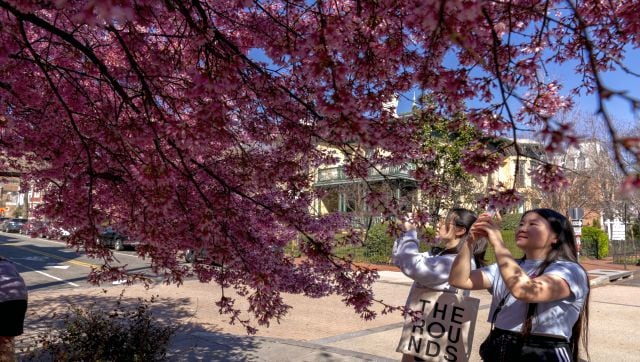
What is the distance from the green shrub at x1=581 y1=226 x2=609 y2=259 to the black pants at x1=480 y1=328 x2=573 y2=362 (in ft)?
101

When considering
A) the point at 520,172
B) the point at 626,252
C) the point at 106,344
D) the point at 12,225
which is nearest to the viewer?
the point at 106,344

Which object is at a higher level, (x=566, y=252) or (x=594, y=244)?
(x=566, y=252)

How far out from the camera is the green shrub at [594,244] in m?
29.2

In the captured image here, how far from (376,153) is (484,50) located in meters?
1.25

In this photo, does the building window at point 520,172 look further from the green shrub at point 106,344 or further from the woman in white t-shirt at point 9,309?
the green shrub at point 106,344

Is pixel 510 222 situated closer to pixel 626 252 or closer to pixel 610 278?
pixel 626 252

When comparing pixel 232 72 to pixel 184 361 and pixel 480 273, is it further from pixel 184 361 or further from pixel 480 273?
pixel 184 361

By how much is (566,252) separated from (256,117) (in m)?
2.57

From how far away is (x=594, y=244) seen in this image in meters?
29.4

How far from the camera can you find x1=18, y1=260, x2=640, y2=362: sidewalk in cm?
624

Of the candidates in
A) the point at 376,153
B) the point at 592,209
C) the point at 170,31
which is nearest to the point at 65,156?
the point at 170,31

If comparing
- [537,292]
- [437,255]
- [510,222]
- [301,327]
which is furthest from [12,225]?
[537,292]

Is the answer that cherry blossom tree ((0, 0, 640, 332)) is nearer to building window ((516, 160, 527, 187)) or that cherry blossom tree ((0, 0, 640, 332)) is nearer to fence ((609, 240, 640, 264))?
building window ((516, 160, 527, 187))

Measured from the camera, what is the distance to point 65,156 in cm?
417
